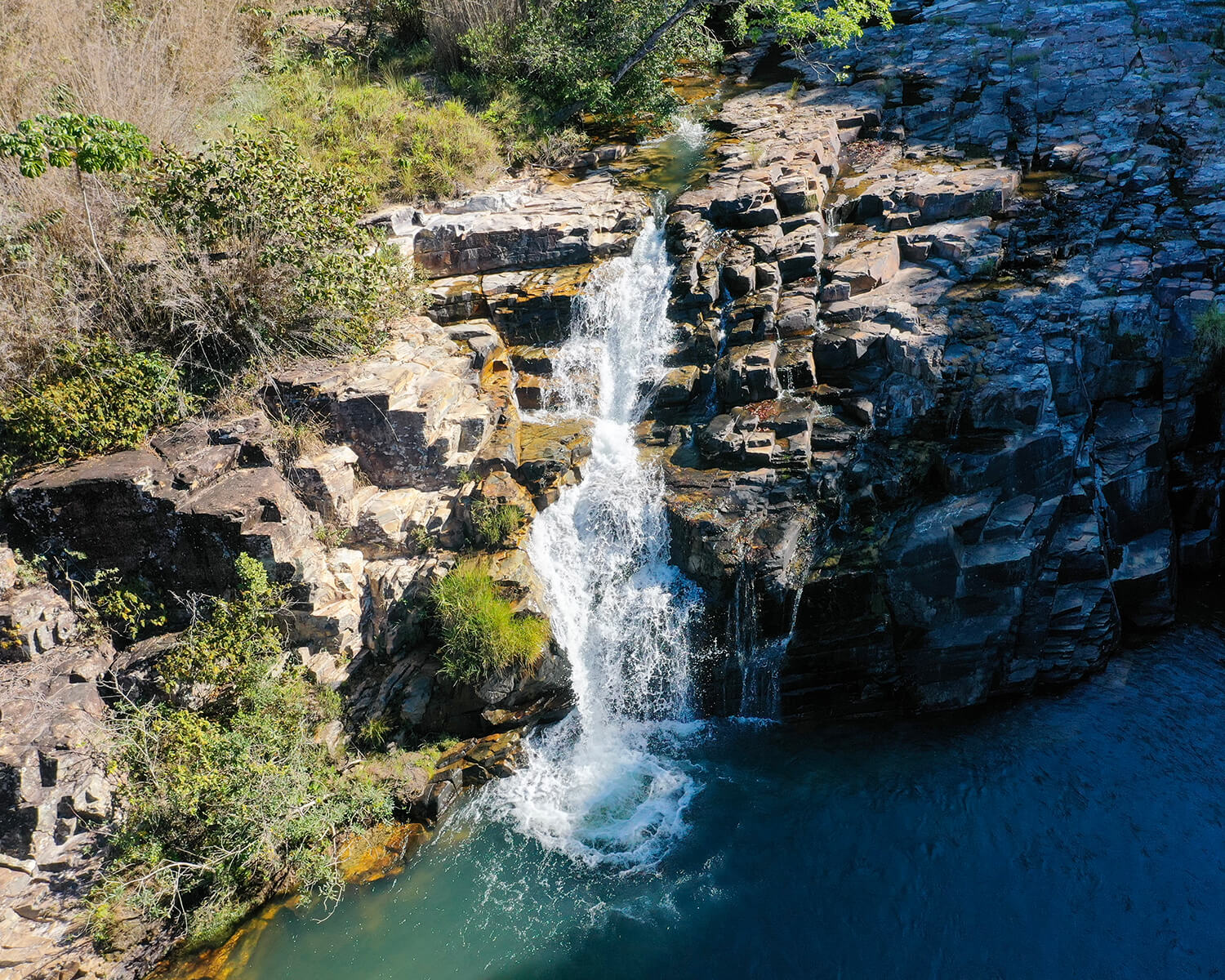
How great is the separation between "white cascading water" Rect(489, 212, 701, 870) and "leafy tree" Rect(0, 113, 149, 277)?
7144mm

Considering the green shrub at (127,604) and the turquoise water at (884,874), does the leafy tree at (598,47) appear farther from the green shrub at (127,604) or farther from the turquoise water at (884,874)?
the turquoise water at (884,874)

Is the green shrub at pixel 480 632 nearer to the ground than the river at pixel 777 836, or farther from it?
farther from it

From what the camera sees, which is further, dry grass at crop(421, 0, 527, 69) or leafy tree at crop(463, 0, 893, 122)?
dry grass at crop(421, 0, 527, 69)

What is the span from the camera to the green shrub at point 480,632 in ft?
34.0

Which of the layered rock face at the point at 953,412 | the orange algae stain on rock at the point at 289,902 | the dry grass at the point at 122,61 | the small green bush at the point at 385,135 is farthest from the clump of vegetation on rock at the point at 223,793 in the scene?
the small green bush at the point at 385,135

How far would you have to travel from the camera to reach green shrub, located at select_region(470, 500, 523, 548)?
1109 cm

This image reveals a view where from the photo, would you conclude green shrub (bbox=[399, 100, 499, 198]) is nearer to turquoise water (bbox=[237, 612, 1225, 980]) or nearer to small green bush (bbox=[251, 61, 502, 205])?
small green bush (bbox=[251, 61, 502, 205])

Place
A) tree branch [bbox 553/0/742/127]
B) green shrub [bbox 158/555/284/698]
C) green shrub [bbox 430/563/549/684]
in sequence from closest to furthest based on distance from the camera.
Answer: green shrub [bbox 158/555/284/698] → green shrub [bbox 430/563/549/684] → tree branch [bbox 553/0/742/127]

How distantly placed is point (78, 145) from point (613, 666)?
9.56 meters

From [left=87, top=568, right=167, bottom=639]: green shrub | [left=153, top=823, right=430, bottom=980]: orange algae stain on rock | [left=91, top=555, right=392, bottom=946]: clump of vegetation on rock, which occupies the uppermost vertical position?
[left=87, top=568, right=167, bottom=639]: green shrub

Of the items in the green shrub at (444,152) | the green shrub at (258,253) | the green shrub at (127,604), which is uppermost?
the green shrub at (444,152)

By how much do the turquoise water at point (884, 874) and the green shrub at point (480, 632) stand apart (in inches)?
68.6

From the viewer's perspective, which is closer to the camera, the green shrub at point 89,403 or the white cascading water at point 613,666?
the white cascading water at point 613,666

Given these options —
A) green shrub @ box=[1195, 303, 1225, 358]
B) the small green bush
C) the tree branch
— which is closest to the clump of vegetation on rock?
the small green bush
